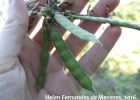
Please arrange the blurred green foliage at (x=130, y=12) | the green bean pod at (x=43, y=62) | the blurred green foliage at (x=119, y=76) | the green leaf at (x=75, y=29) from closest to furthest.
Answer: the green leaf at (x=75, y=29) < the green bean pod at (x=43, y=62) < the blurred green foliage at (x=119, y=76) < the blurred green foliage at (x=130, y=12)

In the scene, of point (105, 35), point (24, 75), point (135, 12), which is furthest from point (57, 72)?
point (135, 12)

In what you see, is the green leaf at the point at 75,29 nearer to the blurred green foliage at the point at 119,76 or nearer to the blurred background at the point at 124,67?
the blurred background at the point at 124,67

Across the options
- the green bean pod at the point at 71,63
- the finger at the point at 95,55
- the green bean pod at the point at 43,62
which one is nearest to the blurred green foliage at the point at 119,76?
the finger at the point at 95,55

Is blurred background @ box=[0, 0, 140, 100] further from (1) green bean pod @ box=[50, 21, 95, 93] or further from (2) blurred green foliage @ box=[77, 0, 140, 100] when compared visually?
(1) green bean pod @ box=[50, 21, 95, 93]

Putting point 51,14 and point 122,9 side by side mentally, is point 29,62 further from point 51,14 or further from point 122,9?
point 122,9

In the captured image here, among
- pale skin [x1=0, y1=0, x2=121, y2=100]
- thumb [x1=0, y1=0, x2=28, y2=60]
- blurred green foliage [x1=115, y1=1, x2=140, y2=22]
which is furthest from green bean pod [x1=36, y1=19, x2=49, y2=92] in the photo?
blurred green foliage [x1=115, y1=1, x2=140, y2=22]

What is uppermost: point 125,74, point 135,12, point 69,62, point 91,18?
point 91,18

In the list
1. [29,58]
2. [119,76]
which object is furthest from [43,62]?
[119,76]
